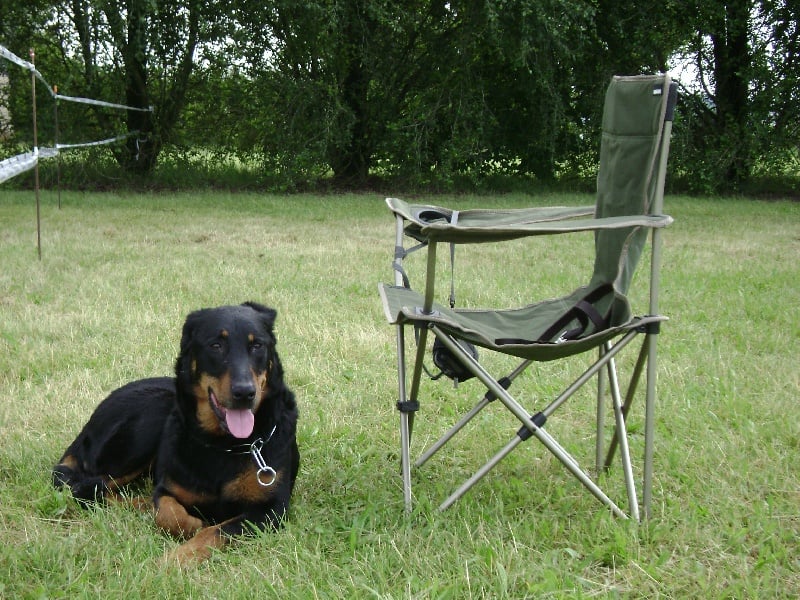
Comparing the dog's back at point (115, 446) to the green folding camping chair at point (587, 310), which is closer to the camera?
the green folding camping chair at point (587, 310)

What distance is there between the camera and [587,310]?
2.80 meters

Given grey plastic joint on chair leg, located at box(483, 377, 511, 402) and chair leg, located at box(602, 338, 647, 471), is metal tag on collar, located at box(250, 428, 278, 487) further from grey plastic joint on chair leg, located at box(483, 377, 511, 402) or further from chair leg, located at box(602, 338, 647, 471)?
chair leg, located at box(602, 338, 647, 471)

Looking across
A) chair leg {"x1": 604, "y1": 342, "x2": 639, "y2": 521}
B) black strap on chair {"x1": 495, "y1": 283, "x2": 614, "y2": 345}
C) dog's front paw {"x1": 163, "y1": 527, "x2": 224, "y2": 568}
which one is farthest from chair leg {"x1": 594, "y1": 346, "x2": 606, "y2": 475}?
dog's front paw {"x1": 163, "y1": 527, "x2": 224, "y2": 568}

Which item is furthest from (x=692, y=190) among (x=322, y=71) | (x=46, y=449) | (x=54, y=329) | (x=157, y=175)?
(x=46, y=449)

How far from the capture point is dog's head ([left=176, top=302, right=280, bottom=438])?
7.45 feet

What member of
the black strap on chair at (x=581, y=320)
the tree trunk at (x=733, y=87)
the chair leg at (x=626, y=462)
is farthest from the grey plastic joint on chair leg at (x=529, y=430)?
the tree trunk at (x=733, y=87)

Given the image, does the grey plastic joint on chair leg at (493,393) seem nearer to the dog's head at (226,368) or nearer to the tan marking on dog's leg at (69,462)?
the dog's head at (226,368)

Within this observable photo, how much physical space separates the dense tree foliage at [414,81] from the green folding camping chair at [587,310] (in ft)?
31.5

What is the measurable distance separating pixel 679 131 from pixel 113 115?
9.37 metres

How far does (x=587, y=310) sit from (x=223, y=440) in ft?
4.22

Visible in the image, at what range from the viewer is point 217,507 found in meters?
2.41

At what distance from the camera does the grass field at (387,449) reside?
2.16 metres

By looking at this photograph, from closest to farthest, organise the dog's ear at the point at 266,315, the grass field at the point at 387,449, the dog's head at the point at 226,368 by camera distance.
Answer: the grass field at the point at 387,449 → the dog's head at the point at 226,368 → the dog's ear at the point at 266,315

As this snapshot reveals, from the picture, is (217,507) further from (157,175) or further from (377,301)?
(157,175)
